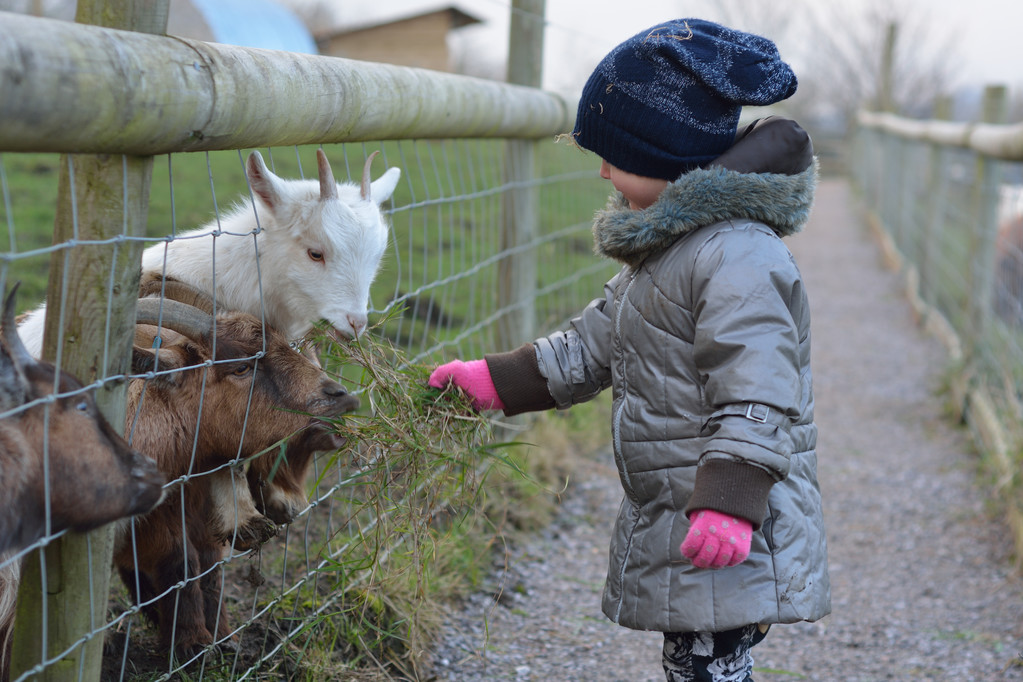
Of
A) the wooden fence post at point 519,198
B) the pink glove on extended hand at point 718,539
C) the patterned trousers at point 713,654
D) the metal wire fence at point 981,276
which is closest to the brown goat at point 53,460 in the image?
the pink glove on extended hand at point 718,539

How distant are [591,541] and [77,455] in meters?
2.94

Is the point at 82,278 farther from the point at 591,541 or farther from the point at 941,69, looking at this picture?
the point at 941,69

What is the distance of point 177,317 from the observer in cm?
229

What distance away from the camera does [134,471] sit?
6.25 feet

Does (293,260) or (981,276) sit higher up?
(293,260)

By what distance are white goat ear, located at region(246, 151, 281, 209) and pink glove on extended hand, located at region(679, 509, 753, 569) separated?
154 cm

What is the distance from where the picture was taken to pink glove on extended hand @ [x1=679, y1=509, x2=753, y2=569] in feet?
6.90

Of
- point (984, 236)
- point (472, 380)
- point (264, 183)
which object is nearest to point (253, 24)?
point (984, 236)

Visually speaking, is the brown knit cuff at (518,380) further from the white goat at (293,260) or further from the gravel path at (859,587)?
the gravel path at (859,587)

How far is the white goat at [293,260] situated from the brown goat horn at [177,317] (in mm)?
426

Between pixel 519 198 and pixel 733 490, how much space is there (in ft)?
9.42

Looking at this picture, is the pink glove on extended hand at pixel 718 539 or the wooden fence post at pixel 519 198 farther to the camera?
the wooden fence post at pixel 519 198

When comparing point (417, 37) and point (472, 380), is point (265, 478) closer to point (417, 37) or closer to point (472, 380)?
point (472, 380)

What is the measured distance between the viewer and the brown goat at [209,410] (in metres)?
2.44
